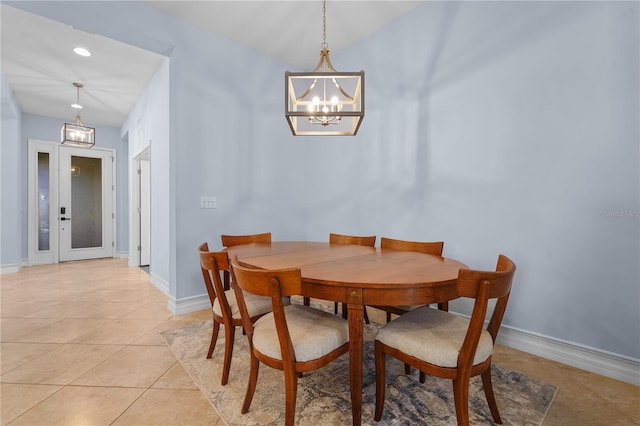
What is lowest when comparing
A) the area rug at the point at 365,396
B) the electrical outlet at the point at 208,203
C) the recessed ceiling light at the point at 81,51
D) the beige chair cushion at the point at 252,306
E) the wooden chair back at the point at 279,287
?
the area rug at the point at 365,396

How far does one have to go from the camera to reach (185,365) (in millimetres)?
1897

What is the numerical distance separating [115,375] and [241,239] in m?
1.23


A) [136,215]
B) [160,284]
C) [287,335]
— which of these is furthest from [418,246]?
[136,215]

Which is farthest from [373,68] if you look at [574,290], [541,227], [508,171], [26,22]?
[26,22]

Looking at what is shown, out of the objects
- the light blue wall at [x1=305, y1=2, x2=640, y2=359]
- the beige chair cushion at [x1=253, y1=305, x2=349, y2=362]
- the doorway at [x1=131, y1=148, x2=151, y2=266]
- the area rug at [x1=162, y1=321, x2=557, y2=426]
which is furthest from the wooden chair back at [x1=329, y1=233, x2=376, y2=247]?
the doorway at [x1=131, y1=148, x2=151, y2=266]

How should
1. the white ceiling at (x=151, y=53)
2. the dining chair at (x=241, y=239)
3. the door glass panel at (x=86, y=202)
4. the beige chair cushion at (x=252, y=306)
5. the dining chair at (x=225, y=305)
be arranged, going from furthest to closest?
1. the door glass panel at (x=86, y=202)
2. the white ceiling at (x=151, y=53)
3. the dining chair at (x=241, y=239)
4. the beige chair cushion at (x=252, y=306)
5. the dining chair at (x=225, y=305)

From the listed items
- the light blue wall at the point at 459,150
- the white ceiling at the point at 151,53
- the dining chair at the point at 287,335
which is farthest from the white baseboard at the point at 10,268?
the dining chair at the point at 287,335

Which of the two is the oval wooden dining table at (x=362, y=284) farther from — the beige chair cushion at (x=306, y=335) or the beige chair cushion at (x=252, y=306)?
the beige chair cushion at (x=252, y=306)

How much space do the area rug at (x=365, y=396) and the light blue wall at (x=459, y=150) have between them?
71cm

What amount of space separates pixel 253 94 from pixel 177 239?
1.90 meters

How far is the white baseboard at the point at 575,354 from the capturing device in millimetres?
1735

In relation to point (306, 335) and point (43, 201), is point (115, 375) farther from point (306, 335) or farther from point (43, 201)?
point (43, 201)

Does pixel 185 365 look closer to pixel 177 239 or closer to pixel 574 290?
pixel 177 239

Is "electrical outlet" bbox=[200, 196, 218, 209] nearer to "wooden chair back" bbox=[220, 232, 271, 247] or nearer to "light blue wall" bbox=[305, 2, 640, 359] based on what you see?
"wooden chair back" bbox=[220, 232, 271, 247]
